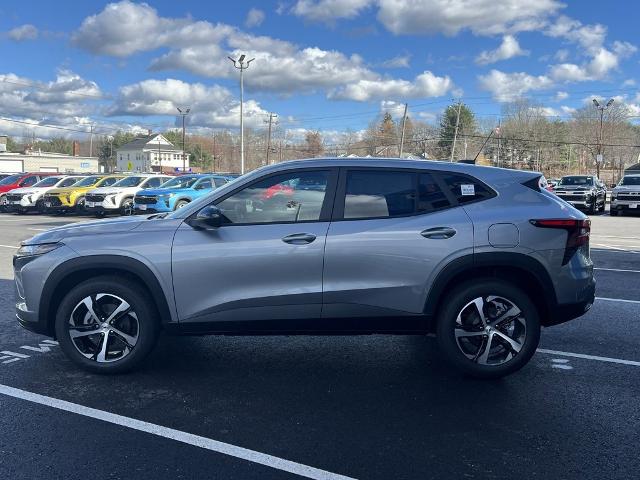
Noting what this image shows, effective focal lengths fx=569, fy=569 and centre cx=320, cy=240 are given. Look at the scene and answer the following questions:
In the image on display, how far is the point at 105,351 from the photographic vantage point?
4465 millimetres

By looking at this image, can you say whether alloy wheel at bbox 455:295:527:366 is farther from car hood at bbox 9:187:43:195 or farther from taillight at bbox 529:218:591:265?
car hood at bbox 9:187:43:195

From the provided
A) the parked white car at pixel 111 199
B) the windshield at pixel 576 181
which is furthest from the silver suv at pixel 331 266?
the windshield at pixel 576 181

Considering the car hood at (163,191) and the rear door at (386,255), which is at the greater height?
the car hood at (163,191)

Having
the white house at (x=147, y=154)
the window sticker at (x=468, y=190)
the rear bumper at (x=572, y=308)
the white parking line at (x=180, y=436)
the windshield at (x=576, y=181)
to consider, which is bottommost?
the white parking line at (x=180, y=436)

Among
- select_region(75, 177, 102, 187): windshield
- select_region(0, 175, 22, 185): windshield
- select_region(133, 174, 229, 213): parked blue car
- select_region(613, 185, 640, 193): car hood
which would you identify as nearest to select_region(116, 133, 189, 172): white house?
select_region(0, 175, 22, 185): windshield

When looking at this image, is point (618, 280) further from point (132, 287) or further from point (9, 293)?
point (9, 293)

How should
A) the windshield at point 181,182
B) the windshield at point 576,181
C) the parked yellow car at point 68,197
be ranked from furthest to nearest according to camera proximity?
the windshield at point 576,181, the parked yellow car at point 68,197, the windshield at point 181,182

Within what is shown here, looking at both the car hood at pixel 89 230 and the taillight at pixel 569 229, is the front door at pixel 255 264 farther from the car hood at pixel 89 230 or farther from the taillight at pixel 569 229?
the taillight at pixel 569 229

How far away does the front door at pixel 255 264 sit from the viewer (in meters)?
4.19

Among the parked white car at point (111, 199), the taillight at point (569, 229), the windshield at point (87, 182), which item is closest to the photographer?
the taillight at point (569, 229)

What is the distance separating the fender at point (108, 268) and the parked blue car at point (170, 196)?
1355 centimetres

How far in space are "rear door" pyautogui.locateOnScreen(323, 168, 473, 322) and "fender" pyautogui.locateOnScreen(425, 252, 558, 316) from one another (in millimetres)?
50

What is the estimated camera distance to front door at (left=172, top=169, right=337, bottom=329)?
4191mm

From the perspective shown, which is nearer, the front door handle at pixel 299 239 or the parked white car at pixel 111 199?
the front door handle at pixel 299 239
